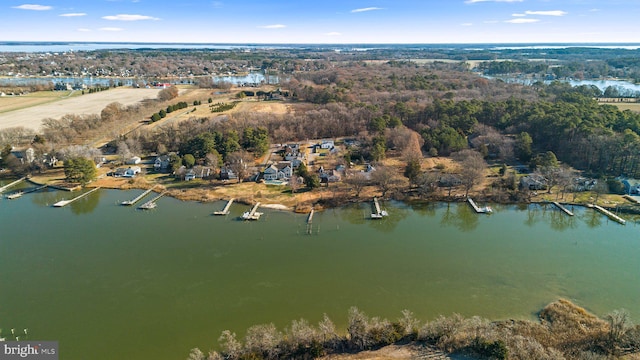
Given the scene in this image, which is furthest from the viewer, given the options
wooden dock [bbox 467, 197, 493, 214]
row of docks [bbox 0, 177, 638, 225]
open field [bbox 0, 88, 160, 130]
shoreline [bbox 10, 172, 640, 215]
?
open field [bbox 0, 88, 160, 130]

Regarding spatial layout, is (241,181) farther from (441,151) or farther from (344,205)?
(441,151)

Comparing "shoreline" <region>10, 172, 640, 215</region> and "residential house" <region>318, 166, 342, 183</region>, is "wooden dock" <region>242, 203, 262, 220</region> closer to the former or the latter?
"shoreline" <region>10, 172, 640, 215</region>

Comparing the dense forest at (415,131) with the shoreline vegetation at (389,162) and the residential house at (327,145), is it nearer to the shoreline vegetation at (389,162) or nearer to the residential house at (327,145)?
the shoreline vegetation at (389,162)

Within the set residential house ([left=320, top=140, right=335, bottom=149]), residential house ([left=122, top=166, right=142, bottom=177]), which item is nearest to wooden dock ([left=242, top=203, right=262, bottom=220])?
residential house ([left=122, top=166, right=142, bottom=177])

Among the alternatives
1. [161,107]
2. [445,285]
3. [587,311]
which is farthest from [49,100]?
[587,311]

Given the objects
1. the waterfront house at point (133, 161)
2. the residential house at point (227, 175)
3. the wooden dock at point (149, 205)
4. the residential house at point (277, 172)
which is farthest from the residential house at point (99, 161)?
the residential house at point (277, 172)
